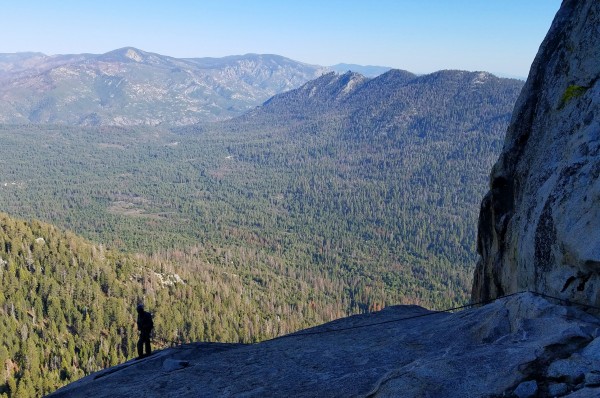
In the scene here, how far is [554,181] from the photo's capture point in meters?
15.5

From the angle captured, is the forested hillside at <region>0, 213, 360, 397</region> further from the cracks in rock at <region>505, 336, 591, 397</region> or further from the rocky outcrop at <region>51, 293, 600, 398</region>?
the cracks in rock at <region>505, 336, 591, 397</region>

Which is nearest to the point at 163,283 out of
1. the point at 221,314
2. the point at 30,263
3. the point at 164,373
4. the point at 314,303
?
the point at 221,314

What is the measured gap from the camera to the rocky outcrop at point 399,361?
9.54 meters

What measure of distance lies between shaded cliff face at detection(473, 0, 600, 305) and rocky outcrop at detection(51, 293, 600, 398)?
1.57m

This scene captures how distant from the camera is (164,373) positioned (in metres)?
17.5

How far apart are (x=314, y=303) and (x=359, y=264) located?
5802cm

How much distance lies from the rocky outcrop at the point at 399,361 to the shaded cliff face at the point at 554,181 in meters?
1.57

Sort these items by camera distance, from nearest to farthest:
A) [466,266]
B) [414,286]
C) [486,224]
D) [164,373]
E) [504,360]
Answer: [504,360] → [164,373] → [486,224] → [414,286] → [466,266]

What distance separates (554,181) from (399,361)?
759 cm

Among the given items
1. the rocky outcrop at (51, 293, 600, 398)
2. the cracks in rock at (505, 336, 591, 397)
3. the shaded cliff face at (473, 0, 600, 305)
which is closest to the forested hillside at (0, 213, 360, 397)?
the rocky outcrop at (51, 293, 600, 398)

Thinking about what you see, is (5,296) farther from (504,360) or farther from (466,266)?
(466,266)

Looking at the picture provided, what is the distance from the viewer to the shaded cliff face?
1305cm

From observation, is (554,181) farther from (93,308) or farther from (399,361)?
(93,308)

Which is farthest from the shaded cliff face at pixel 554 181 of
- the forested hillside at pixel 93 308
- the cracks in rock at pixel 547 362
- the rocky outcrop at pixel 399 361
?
the forested hillside at pixel 93 308
